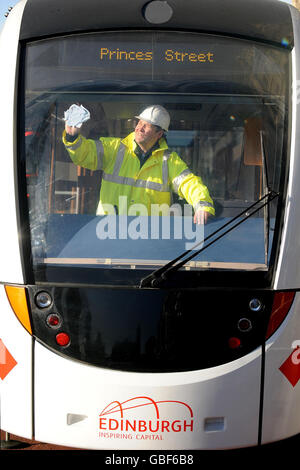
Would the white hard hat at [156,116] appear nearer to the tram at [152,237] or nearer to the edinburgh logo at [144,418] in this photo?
the tram at [152,237]

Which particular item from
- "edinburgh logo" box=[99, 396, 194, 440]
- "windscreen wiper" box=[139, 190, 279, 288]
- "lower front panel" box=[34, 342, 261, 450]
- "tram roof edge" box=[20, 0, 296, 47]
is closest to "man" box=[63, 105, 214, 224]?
"windscreen wiper" box=[139, 190, 279, 288]

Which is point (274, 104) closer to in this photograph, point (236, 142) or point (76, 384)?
point (236, 142)

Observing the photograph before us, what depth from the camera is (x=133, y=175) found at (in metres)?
3.35

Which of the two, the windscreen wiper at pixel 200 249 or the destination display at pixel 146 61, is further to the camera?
the destination display at pixel 146 61

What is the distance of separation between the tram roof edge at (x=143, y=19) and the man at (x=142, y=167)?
518mm

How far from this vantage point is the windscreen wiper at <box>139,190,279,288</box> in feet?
9.89

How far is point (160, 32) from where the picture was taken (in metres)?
3.25

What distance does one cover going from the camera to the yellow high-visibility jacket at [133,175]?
3256 millimetres

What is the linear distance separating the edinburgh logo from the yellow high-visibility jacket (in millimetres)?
1042

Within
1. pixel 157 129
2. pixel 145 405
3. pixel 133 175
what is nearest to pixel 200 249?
pixel 133 175

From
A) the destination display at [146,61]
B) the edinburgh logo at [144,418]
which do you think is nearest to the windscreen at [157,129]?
the destination display at [146,61]

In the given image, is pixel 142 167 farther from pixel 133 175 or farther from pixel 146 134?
pixel 146 134
